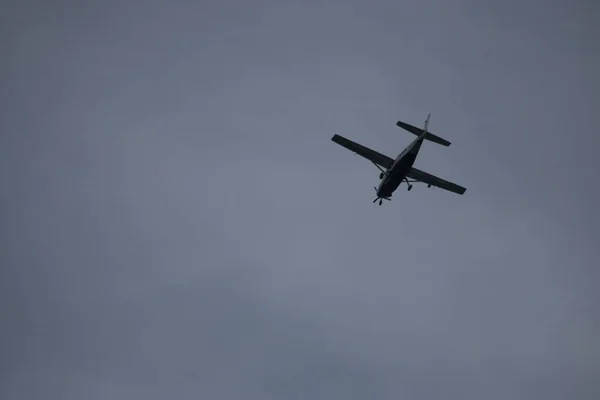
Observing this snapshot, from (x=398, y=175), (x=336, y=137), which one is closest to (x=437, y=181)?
(x=398, y=175)

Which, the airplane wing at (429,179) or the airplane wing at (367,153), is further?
the airplane wing at (429,179)

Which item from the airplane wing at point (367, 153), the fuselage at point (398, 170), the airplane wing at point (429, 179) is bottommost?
the fuselage at point (398, 170)

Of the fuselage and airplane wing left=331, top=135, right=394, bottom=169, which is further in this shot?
airplane wing left=331, top=135, right=394, bottom=169

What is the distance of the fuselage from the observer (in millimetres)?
44750

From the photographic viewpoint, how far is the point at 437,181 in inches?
2051

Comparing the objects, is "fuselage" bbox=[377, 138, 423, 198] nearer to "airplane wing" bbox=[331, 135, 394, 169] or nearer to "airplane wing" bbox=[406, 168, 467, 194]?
"airplane wing" bbox=[331, 135, 394, 169]

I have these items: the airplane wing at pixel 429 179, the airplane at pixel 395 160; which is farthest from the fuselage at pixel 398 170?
the airplane wing at pixel 429 179

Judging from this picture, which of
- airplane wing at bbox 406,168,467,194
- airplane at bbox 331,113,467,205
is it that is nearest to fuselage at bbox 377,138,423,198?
airplane at bbox 331,113,467,205

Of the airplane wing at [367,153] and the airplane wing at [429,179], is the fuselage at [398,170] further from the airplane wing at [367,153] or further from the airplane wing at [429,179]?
the airplane wing at [429,179]

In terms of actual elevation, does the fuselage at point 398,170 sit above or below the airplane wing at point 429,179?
below

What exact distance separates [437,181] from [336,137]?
1056cm

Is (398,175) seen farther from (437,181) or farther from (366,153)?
(437,181)

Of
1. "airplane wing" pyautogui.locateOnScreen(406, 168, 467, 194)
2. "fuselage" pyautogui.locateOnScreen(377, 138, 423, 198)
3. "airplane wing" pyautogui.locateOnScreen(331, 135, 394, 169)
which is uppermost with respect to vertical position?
"airplane wing" pyautogui.locateOnScreen(406, 168, 467, 194)

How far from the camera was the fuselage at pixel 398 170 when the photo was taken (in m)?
44.8
